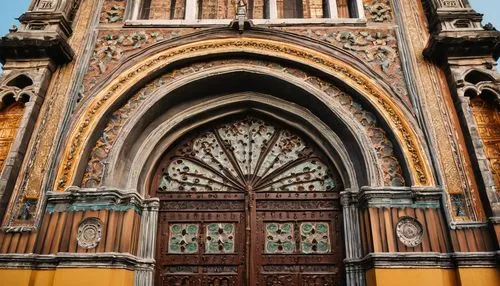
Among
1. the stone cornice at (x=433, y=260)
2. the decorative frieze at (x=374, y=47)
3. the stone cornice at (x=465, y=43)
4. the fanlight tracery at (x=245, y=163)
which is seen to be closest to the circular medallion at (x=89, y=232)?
the fanlight tracery at (x=245, y=163)

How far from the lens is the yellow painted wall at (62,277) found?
21.1 feet

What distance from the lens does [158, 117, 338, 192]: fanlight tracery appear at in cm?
833

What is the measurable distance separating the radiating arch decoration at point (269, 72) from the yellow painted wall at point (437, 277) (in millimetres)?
1467

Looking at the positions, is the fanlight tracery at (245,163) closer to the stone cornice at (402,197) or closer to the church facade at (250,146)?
the church facade at (250,146)

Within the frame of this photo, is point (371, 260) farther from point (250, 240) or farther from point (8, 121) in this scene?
point (8, 121)

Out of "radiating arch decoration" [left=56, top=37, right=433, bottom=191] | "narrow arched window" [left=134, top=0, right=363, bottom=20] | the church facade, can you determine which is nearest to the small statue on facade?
the church facade

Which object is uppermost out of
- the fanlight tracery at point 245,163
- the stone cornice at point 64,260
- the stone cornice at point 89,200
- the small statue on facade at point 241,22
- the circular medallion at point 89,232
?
the small statue on facade at point 241,22

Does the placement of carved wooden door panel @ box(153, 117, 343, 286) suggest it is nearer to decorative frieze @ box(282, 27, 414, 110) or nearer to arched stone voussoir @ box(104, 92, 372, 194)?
arched stone voussoir @ box(104, 92, 372, 194)

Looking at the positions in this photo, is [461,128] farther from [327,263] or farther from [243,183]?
[243,183]

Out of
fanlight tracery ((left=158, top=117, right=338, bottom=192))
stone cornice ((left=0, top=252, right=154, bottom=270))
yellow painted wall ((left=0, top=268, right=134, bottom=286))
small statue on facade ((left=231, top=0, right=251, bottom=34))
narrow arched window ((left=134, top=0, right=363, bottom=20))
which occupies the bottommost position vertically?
yellow painted wall ((left=0, top=268, right=134, bottom=286))

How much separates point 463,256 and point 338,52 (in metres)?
4.13

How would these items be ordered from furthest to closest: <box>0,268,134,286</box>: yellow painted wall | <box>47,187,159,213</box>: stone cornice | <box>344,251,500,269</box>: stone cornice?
<box>47,187,159,213</box>: stone cornice
<box>0,268,134,286</box>: yellow painted wall
<box>344,251,500,269</box>: stone cornice

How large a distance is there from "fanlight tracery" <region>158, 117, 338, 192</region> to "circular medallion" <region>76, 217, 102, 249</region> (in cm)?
152

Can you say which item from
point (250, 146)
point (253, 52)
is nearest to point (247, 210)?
point (250, 146)
